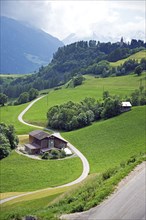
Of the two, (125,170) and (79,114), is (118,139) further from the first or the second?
(125,170)

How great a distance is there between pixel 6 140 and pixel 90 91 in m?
89.2

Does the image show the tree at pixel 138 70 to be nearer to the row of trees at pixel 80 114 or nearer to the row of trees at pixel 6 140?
the row of trees at pixel 80 114

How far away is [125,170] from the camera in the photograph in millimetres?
35312

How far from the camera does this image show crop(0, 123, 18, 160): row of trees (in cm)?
8181

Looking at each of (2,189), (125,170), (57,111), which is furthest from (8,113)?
(125,170)

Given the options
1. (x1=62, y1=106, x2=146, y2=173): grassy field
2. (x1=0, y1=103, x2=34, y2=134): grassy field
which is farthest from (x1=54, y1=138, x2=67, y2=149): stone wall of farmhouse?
(x1=0, y1=103, x2=34, y2=134): grassy field

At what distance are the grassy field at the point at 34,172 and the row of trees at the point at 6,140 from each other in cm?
192

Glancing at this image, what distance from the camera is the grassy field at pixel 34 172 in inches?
2491

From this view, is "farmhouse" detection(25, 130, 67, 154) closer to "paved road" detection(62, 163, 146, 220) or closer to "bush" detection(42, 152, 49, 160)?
"bush" detection(42, 152, 49, 160)

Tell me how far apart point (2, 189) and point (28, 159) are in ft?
59.0

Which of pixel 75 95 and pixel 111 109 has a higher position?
pixel 75 95

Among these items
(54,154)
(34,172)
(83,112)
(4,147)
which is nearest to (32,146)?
(54,154)

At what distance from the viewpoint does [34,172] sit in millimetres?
70188

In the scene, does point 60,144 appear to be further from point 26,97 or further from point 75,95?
point 26,97
